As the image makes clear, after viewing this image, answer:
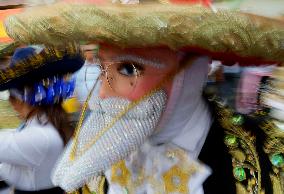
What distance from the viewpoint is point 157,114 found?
146 centimetres

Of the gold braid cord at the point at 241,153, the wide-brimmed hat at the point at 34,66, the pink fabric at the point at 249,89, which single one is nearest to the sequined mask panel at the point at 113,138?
the gold braid cord at the point at 241,153

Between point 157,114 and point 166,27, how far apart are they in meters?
0.34

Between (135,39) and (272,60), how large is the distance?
0.39 m

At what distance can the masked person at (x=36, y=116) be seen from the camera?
2150 millimetres

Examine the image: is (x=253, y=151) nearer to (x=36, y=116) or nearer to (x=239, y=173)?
(x=239, y=173)

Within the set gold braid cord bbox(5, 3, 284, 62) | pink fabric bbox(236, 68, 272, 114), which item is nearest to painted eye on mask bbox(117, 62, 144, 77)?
gold braid cord bbox(5, 3, 284, 62)

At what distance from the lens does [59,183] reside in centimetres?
151

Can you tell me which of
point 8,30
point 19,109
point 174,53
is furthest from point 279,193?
point 19,109

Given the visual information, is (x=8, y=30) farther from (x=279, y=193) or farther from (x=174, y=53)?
(x=279, y=193)

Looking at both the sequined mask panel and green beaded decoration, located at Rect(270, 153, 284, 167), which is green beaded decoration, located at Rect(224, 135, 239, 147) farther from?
the sequined mask panel

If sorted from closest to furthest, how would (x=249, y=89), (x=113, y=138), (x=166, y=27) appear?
(x=166, y=27)
(x=113, y=138)
(x=249, y=89)

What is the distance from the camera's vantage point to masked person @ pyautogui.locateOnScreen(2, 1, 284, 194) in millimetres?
1238

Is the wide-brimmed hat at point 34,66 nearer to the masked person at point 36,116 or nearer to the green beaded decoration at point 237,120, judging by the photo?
the masked person at point 36,116

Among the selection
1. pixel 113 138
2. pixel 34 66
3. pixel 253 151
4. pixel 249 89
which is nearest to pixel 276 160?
pixel 253 151
